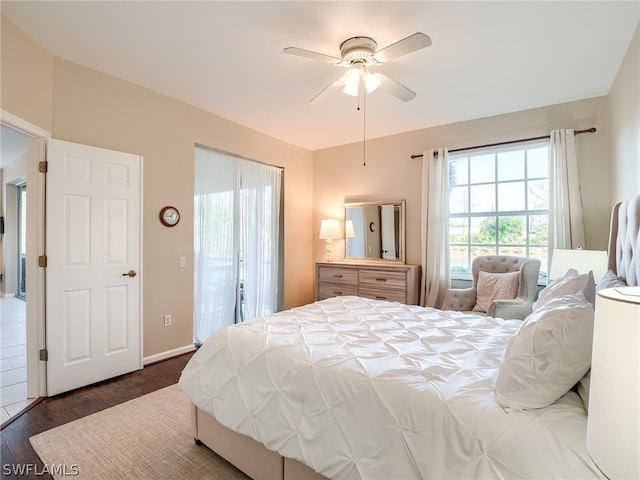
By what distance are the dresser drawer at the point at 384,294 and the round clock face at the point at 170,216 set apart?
244 cm

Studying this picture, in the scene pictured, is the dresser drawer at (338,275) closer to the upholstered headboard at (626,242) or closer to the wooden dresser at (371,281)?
the wooden dresser at (371,281)

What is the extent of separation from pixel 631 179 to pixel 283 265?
3.85m

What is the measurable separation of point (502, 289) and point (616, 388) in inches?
123

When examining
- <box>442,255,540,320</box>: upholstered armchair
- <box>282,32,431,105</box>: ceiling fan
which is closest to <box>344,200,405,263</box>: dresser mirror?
<box>442,255,540,320</box>: upholstered armchair

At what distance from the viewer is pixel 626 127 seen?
2510 mm

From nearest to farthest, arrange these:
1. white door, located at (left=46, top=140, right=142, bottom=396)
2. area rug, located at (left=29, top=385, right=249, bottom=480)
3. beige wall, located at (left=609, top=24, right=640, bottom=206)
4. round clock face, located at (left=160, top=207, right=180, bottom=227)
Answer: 1. area rug, located at (left=29, top=385, right=249, bottom=480)
2. beige wall, located at (left=609, top=24, right=640, bottom=206)
3. white door, located at (left=46, top=140, right=142, bottom=396)
4. round clock face, located at (left=160, top=207, right=180, bottom=227)

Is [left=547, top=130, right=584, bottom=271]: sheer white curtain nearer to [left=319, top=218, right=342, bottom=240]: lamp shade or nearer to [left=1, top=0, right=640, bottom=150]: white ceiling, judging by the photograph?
[left=1, top=0, right=640, bottom=150]: white ceiling

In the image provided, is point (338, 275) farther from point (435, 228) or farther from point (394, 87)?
point (394, 87)

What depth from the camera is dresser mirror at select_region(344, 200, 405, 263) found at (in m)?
4.55

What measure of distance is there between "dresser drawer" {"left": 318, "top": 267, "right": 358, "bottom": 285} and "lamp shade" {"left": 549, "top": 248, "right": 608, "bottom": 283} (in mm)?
2333

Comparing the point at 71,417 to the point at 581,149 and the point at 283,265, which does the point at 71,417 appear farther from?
the point at 581,149

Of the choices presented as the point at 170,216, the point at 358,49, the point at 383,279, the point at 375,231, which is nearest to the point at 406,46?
the point at 358,49

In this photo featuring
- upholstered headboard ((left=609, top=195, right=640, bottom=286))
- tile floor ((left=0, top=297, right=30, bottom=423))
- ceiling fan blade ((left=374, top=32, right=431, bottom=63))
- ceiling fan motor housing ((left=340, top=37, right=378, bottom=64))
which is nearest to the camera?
upholstered headboard ((left=609, top=195, right=640, bottom=286))

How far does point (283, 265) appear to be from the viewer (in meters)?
4.88
